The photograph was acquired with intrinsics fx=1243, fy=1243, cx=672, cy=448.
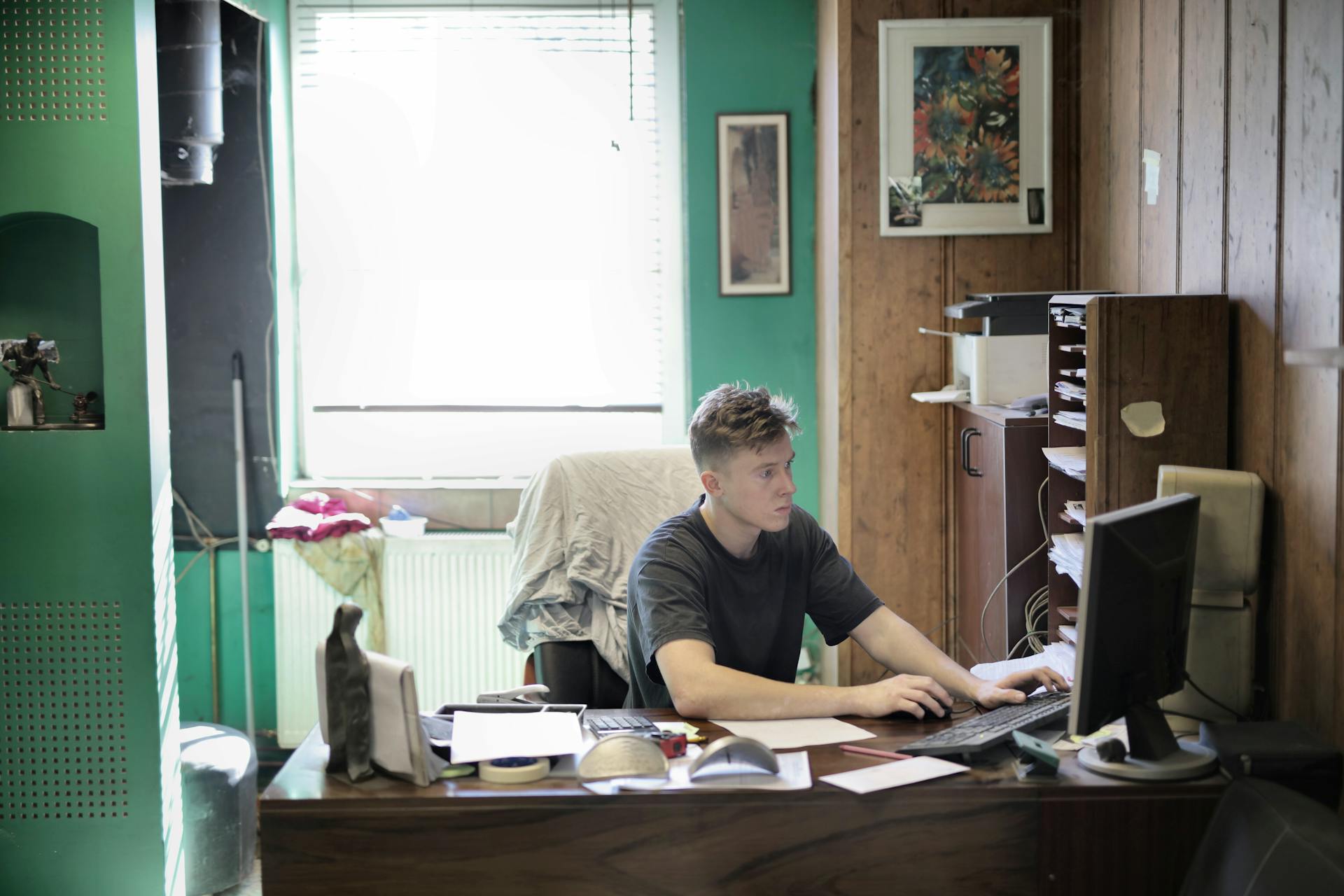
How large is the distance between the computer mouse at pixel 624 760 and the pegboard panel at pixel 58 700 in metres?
1.85

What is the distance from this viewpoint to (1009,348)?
329cm

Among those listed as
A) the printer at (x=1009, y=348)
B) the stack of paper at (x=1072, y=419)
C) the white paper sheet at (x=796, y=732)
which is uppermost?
the printer at (x=1009, y=348)

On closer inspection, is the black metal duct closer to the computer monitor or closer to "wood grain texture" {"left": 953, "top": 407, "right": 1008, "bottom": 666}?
"wood grain texture" {"left": 953, "top": 407, "right": 1008, "bottom": 666}

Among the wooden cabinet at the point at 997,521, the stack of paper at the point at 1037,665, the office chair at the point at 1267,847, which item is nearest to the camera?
the office chair at the point at 1267,847

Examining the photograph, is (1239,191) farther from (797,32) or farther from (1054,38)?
(797,32)

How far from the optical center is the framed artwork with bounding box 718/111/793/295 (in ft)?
13.8

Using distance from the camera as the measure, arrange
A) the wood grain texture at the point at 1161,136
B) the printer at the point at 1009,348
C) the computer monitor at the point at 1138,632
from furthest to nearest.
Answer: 1. the printer at the point at 1009,348
2. the wood grain texture at the point at 1161,136
3. the computer monitor at the point at 1138,632

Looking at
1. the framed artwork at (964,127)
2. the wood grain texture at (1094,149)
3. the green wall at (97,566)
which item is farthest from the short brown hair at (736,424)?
the green wall at (97,566)

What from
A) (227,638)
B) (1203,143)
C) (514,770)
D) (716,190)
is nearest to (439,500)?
(227,638)

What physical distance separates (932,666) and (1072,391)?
26.1 inches

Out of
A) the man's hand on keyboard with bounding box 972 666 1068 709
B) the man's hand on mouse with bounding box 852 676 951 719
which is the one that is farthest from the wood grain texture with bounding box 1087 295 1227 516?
the man's hand on mouse with bounding box 852 676 951 719

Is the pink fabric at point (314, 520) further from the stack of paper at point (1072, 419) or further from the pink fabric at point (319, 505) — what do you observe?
the stack of paper at point (1072, 419)

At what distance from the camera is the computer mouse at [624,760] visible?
6.23ft

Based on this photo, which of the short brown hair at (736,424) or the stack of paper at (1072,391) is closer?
the short brown hair at (736,424)
